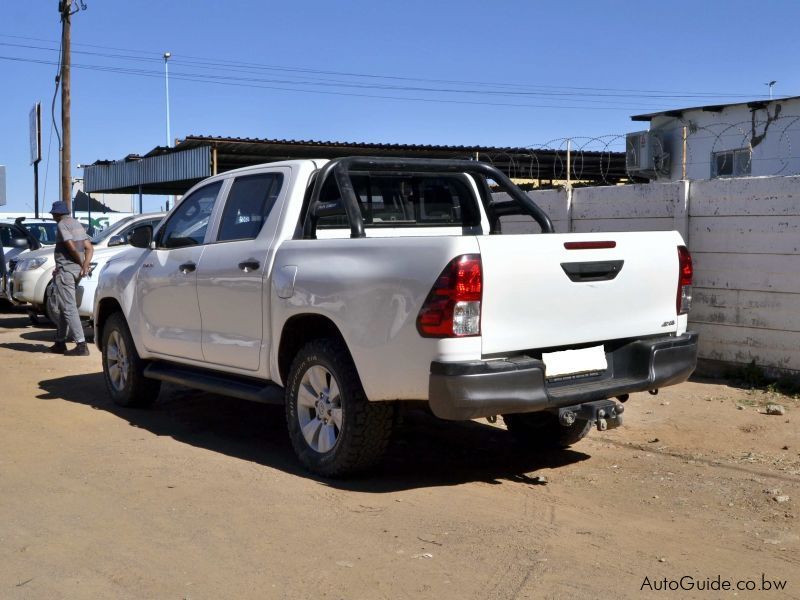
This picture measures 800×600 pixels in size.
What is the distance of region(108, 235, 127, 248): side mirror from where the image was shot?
532 inches

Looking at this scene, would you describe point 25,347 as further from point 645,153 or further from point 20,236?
point 645,153

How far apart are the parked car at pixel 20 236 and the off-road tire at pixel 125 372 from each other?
8095 millimetres

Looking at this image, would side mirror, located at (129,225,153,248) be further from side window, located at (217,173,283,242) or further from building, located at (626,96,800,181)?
building, located at (626,96,800,181)

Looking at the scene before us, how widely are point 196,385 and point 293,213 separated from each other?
151 centimetres

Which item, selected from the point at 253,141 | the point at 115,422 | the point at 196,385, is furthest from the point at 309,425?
the point at 253,141

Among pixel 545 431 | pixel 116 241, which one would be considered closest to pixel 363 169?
pixel 545 431

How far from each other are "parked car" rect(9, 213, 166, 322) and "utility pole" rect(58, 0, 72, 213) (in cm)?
813

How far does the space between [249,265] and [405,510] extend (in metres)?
2.03

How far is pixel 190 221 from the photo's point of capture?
24.0 feet

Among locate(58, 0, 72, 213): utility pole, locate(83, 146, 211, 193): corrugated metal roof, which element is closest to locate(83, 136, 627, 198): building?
locate(83, 146, 211, 193): corrugated metal roof

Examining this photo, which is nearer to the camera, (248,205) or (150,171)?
(248,205)

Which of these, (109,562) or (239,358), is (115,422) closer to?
(239,358)

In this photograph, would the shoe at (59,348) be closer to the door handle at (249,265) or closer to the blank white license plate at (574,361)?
the door handle at (249,265)

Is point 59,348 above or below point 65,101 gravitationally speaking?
below
